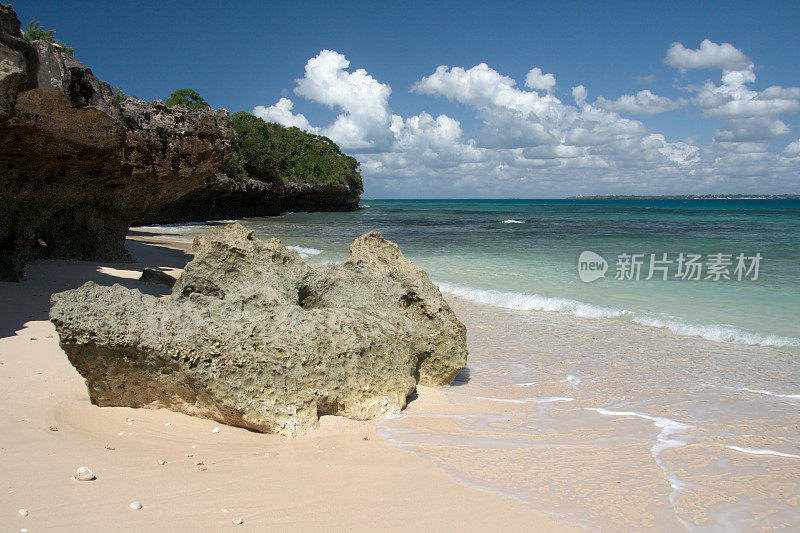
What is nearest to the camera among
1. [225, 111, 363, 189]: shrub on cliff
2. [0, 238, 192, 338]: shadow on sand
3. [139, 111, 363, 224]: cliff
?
[0, 238, 192, 338]: shadow on sand

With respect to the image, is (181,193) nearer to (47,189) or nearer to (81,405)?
(47,189)

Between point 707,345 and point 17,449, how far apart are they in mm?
7081

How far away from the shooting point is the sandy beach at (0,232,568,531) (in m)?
2.58

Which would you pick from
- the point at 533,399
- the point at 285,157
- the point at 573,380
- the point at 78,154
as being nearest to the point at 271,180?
the point at 285,157

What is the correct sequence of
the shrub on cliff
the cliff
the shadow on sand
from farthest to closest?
the shrub on cliff → the cliff → the shadow on sand

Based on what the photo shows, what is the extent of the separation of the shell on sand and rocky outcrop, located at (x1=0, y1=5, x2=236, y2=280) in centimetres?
417

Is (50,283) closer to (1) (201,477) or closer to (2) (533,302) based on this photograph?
(1) (201,477)

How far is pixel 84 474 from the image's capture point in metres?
2.77

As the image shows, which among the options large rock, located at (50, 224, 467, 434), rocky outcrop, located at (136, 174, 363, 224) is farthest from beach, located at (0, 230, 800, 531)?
rocky outcrop, located at (136, 174, 363, 224)

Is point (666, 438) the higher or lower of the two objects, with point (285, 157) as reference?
lower

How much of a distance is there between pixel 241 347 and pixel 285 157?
147ft

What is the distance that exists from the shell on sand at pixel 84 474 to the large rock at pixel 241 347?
2.82ft

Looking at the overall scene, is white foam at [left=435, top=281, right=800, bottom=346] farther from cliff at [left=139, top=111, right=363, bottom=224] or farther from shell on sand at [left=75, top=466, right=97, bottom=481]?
cliff at [left=139, top=111, right=363, bottom=224]

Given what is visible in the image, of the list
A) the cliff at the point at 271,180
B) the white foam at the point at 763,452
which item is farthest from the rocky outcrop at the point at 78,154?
the cliff at the point at 271,180
